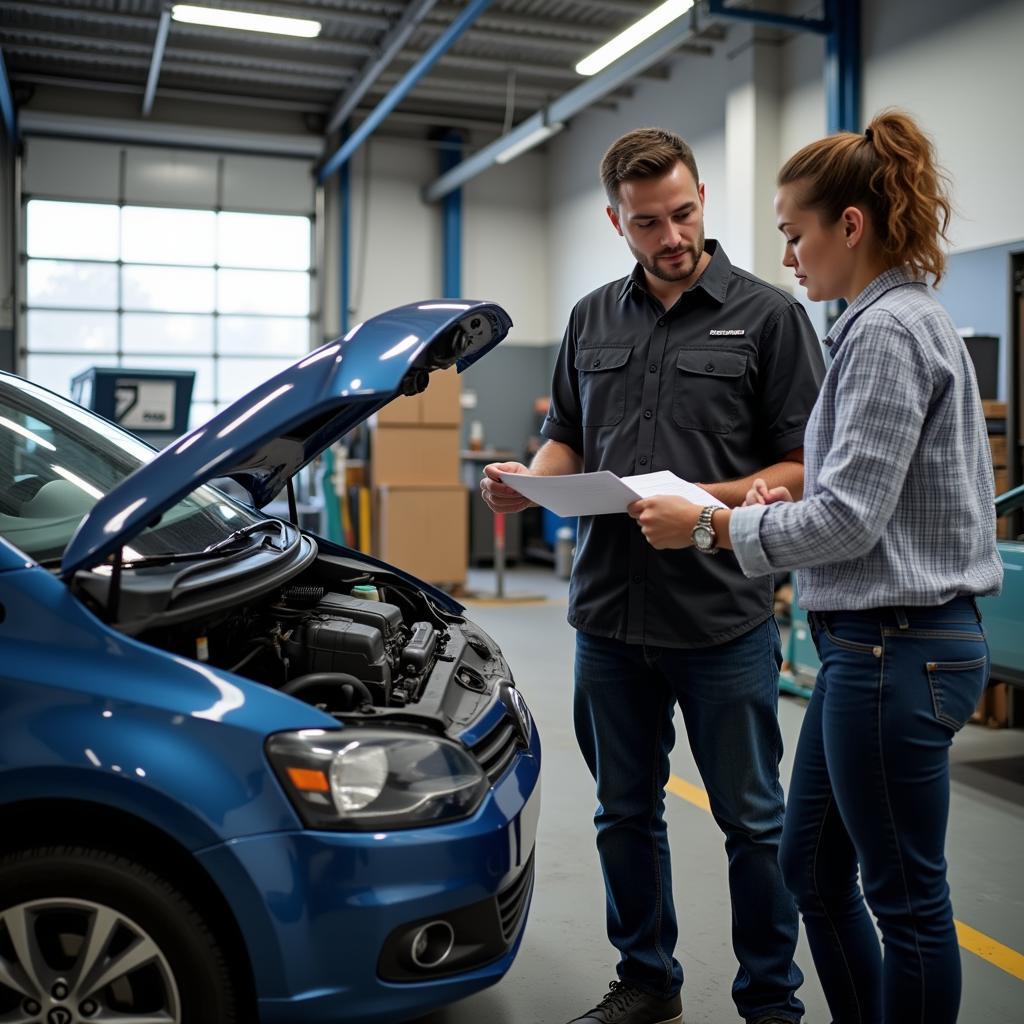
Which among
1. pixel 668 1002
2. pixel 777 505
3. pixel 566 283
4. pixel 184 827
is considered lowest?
pixel 668 1002

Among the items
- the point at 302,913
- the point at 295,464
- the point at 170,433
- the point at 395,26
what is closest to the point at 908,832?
the point at 302,913

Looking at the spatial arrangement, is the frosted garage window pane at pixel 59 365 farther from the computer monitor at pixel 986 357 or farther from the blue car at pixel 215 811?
the blue car at pixel 215 811

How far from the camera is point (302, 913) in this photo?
1404 millimetres

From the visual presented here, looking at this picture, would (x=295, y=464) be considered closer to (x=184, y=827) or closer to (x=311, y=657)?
(x=311, y=657)

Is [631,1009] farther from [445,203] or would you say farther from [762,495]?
[445,203]

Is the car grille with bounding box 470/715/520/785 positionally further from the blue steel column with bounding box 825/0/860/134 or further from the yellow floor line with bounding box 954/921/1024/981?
the blue steel column with bounding box 825/0/860/134

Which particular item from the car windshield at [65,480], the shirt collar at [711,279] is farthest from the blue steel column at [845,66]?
the car windshield at [65,480]

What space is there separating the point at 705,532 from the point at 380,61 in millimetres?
8828

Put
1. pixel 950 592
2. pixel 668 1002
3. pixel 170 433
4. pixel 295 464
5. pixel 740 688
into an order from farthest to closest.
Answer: pixel 170 433 → pixel 295 464 → pixel 668 1002 → pixel 740 688 → pixel 950 592

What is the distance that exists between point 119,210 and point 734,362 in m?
10.6

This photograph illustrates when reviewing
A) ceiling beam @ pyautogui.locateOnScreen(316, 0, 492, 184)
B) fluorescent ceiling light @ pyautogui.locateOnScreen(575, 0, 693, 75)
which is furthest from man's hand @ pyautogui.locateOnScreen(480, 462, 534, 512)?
ceiling beam @ pyautogui.locateOnScreen(316, 0, 492, 184)

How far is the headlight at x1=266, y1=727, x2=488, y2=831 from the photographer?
56.5 inches

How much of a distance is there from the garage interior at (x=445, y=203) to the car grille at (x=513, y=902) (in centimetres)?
144

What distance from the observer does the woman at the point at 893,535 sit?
1.36m
